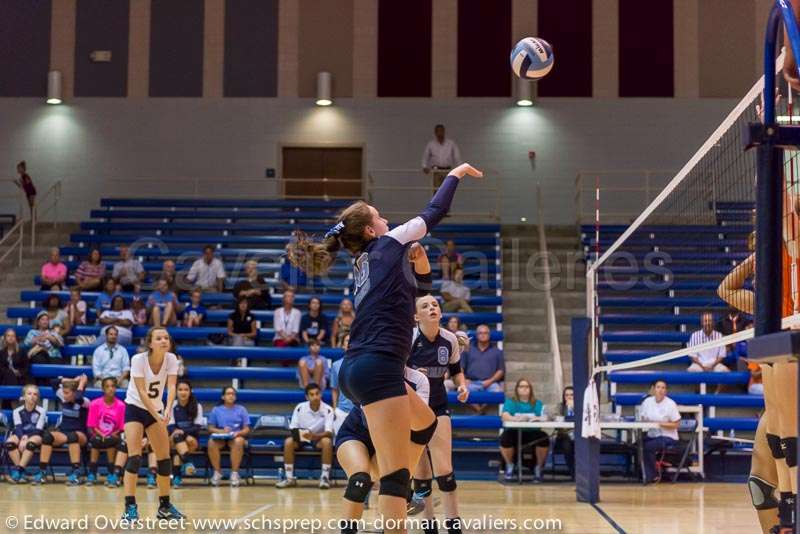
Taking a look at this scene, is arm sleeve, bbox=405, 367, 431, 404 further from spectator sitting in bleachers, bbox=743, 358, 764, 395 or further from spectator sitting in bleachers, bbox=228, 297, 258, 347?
spectator sitting in bleachers, bbox=228, 297, 258, 347

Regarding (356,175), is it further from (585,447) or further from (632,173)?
(585,447)

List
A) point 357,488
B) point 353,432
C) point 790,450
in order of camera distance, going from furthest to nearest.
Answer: point 353,432, point 357,488, point 790,450

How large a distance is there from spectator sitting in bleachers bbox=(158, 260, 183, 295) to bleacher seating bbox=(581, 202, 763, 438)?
7.93m

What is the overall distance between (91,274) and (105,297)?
1.19 metres

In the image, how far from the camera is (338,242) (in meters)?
5.57

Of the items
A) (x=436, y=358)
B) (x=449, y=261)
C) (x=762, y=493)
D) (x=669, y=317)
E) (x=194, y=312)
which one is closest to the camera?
(x=762, y=493)

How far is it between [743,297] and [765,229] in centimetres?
320

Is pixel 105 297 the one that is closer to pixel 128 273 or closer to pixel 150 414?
pixel 128 273

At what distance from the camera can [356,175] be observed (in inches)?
947

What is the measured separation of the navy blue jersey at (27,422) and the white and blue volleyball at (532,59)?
890cm

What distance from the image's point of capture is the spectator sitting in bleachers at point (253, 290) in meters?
18.4

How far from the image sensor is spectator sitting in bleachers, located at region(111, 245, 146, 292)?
19.6m

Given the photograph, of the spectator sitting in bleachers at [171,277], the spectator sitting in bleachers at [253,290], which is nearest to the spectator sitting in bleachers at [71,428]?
the spectator sitting in bleachers at [253,290]

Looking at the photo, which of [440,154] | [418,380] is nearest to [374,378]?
[418,380]
